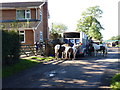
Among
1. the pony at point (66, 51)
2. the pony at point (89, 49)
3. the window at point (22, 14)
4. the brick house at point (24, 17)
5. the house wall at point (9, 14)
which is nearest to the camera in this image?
the pony at point (66, 51)

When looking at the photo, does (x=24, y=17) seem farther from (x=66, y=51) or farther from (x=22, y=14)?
(x=66, y=51)

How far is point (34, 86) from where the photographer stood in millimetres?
7699

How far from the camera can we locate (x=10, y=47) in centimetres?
1160

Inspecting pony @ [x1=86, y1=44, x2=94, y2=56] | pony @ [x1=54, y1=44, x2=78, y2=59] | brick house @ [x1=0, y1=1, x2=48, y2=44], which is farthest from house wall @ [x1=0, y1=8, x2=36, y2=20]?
pony @ [x1=54, y1=44, x2=78, y2=59]

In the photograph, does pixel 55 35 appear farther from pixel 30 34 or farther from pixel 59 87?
pixel 59 87

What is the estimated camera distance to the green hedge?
1070cm

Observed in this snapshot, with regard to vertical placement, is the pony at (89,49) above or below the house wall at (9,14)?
below

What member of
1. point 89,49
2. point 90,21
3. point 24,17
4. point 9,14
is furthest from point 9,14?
point 90,21

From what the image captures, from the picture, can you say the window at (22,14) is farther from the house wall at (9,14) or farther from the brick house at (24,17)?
the house wall at (9,14)

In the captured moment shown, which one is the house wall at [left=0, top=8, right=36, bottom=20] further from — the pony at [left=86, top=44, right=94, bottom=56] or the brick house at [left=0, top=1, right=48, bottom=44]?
the pony at [left=86, top=44, right=94, bottom=56]

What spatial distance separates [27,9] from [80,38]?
12.9m

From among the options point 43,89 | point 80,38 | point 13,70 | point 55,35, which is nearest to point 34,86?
point 43,89

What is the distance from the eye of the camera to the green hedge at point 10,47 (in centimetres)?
1070

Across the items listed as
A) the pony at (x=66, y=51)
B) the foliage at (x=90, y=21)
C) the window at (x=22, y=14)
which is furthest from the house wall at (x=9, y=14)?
the foliage at (x=90, y=21)
